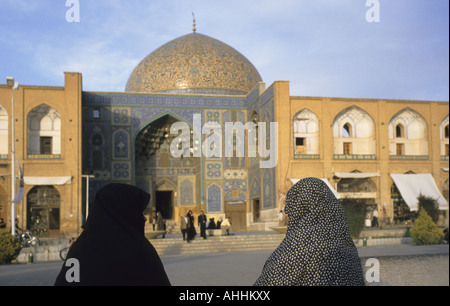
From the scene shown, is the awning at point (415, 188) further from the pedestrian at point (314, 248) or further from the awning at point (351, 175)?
the pedestrian at point (314, 248)

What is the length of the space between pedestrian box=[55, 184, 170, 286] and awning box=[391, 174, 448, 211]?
69.7 ft

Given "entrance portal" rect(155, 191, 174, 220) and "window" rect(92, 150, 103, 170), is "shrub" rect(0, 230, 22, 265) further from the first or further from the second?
"entrance portal" rect(155, 191, 174, 220)

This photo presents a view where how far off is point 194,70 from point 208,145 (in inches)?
155

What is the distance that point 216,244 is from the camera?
52.6 ft

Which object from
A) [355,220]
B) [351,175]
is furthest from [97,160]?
[355,220]

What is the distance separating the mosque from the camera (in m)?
21.8

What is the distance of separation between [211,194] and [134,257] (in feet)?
73.8

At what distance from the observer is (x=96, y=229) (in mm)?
2650

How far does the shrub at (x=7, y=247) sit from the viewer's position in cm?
1202

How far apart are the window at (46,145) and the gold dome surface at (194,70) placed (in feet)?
19.1

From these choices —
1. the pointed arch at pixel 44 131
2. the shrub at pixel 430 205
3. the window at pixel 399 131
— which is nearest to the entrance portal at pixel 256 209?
the shrub at pixel 430 205

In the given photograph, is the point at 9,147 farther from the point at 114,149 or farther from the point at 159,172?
the point at 159,172

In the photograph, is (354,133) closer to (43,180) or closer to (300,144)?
(300,144)

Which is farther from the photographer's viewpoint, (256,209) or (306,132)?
(256,209)
